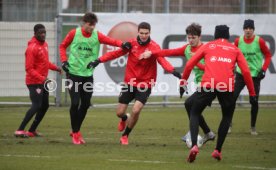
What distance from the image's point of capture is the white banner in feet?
79.7

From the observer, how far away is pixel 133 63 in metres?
15.1

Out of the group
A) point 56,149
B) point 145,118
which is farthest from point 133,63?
point 145,118

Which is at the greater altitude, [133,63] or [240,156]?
[133,63]

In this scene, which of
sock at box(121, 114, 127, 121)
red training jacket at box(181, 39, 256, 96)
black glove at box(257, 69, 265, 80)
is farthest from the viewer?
black glove at box(257, 69, 265, 80)

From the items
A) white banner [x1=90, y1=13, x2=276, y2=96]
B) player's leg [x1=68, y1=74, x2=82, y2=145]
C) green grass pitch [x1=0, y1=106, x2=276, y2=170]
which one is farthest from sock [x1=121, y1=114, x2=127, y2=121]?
white banner [x1=90, y1=13, x2=276, y2=96]

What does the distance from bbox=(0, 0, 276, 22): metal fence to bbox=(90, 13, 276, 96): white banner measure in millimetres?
681

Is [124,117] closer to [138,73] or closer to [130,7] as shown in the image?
[138,73]

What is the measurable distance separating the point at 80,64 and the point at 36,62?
190 centimetres

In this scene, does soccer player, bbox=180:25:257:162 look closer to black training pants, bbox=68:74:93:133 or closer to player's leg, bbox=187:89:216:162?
player's leg, bbox=187:89:216:162

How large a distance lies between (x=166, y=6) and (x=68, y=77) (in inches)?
418

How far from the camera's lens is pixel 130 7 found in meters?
25.3

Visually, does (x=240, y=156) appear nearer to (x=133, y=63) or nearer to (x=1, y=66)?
(x=133, y=63)

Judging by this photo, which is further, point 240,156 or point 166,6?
point 166,6

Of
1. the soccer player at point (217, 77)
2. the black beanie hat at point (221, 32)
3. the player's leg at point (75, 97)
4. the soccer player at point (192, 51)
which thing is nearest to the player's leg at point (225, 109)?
the soccer player at point (217, 77)
